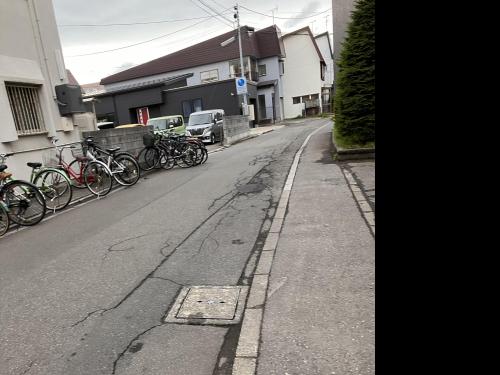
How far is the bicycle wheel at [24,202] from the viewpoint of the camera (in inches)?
267

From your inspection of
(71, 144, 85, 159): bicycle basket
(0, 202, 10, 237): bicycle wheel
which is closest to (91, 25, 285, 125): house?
(71, 144, 85, 159): bicycle basket

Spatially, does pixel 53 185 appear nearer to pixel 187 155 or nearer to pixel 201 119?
pixel 187 155

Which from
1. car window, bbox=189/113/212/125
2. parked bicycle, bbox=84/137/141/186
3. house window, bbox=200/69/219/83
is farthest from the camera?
house window, bbox=200/69/219/83

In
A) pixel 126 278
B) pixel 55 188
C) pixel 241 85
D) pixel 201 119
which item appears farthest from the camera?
pixel 241 85

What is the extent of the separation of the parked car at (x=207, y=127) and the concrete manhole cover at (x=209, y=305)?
1775 cm

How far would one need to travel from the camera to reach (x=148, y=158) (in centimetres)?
1239

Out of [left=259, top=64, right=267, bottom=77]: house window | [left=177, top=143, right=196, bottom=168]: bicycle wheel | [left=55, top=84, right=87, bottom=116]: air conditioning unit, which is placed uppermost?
[left=259, top=64, right=267, bottom=77]: house window

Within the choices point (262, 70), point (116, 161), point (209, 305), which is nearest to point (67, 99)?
point (116, 161)

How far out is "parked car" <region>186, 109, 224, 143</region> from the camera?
21.1 m

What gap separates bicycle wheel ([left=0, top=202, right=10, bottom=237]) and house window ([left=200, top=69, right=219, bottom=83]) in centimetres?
3385

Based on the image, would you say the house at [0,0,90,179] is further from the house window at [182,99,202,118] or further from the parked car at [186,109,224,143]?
the house window at [182,99,202,118]

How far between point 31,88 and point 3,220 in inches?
189

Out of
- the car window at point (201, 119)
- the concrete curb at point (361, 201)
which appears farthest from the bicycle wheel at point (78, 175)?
the car window at point (201, 119)
